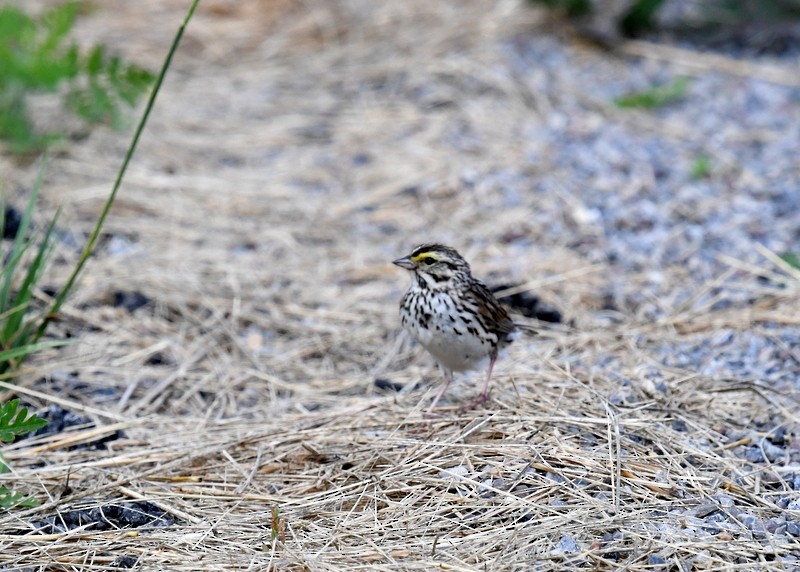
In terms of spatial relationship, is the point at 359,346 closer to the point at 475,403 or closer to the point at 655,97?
the point at 475,403

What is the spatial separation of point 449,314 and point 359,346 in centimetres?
120

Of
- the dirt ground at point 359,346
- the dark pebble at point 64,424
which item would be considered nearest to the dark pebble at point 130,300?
the dirt ground at point 359,346

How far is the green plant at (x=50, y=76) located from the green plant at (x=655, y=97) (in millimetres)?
4025

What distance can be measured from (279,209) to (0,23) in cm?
228

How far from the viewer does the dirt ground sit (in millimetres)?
4055

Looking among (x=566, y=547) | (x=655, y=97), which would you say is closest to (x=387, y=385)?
(x=566, y=547)

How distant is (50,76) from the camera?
7.21 metres

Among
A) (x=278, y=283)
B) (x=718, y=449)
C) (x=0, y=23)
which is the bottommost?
(x=278, y=283)

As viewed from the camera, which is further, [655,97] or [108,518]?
[655,97]

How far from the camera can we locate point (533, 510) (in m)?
4.08

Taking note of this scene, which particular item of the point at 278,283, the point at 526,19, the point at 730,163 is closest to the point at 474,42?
the point at 526,19

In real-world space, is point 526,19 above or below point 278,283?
above

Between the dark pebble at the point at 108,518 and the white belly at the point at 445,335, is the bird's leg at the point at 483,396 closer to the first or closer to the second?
the white belly at the point at 445,335

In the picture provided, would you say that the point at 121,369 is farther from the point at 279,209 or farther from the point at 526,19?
the point at 526,19
